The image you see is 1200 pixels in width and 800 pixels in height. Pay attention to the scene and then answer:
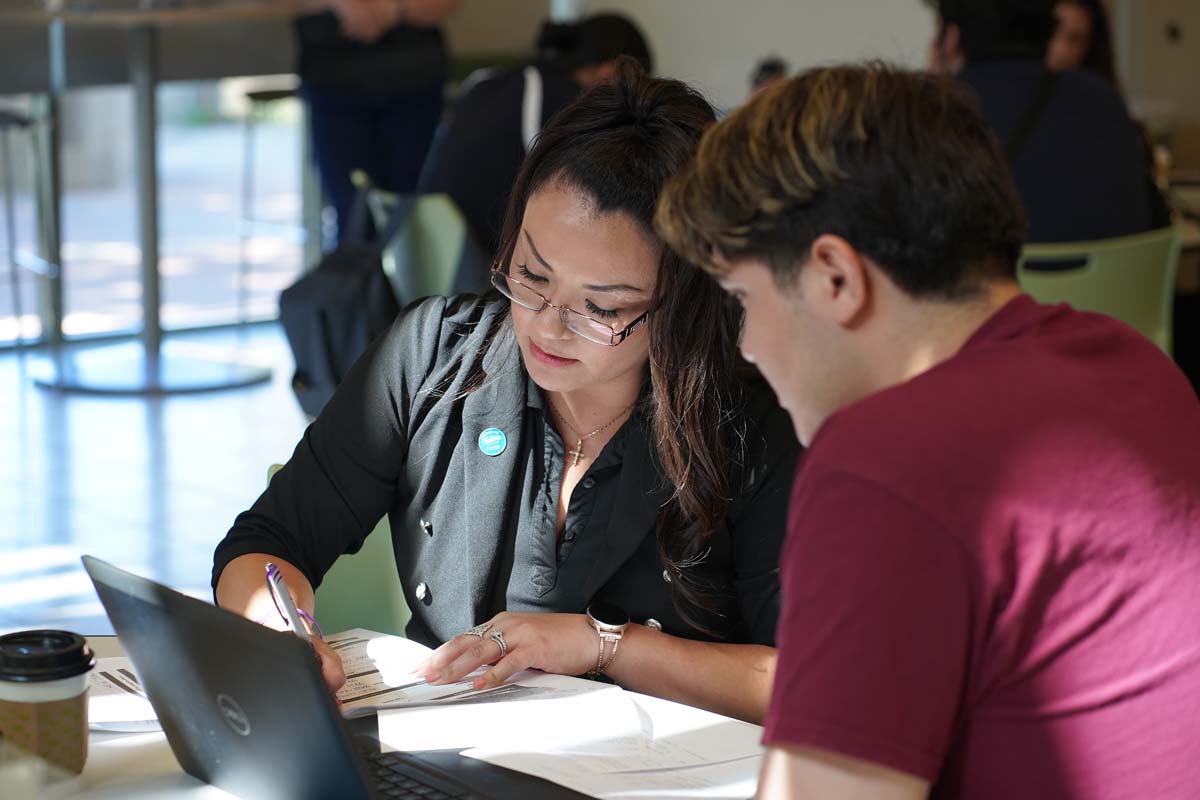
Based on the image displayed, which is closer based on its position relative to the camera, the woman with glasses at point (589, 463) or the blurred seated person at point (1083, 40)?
the woman with glasses at point (589, 463)

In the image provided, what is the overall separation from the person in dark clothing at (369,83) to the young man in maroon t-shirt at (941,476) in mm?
4753

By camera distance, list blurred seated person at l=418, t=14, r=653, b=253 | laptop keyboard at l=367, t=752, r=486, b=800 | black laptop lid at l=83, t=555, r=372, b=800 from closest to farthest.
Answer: black laptop lid at l=83, t=555, r=372, b=800 → laptop keyboard at l=367, t=752, r=486, b=800 → blurred seated person at l=418, t=14, r=653, b=253

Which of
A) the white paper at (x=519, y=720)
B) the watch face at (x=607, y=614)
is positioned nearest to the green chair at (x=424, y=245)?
the watch face at (x=607, y=614)

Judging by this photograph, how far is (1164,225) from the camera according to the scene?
4.09 m

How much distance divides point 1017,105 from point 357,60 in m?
2.75

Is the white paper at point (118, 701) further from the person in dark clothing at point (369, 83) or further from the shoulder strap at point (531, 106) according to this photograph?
the person in dark clothing at point (369, 83)

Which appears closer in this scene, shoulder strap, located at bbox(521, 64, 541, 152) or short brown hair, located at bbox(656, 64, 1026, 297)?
short brown hair, located at bbox(656, 64, 1026, 297)

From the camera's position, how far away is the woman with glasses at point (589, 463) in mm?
1798

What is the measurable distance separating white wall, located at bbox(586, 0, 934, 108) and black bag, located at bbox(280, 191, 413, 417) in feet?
13.6

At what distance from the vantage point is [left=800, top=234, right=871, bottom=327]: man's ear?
1073 mm

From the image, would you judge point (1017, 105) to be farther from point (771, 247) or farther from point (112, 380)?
point (112, 380)

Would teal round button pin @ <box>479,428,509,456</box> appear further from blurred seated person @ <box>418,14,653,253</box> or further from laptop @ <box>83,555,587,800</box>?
blurred seated person @ <box>418,14,653,253</box>

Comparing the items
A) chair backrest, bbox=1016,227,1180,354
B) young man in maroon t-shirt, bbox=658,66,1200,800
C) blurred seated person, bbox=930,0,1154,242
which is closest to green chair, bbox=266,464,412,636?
young man in maroon t-shirt, bbox=658,66,1200,800

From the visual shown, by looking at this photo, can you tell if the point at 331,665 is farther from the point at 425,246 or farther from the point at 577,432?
the point at 425,246
